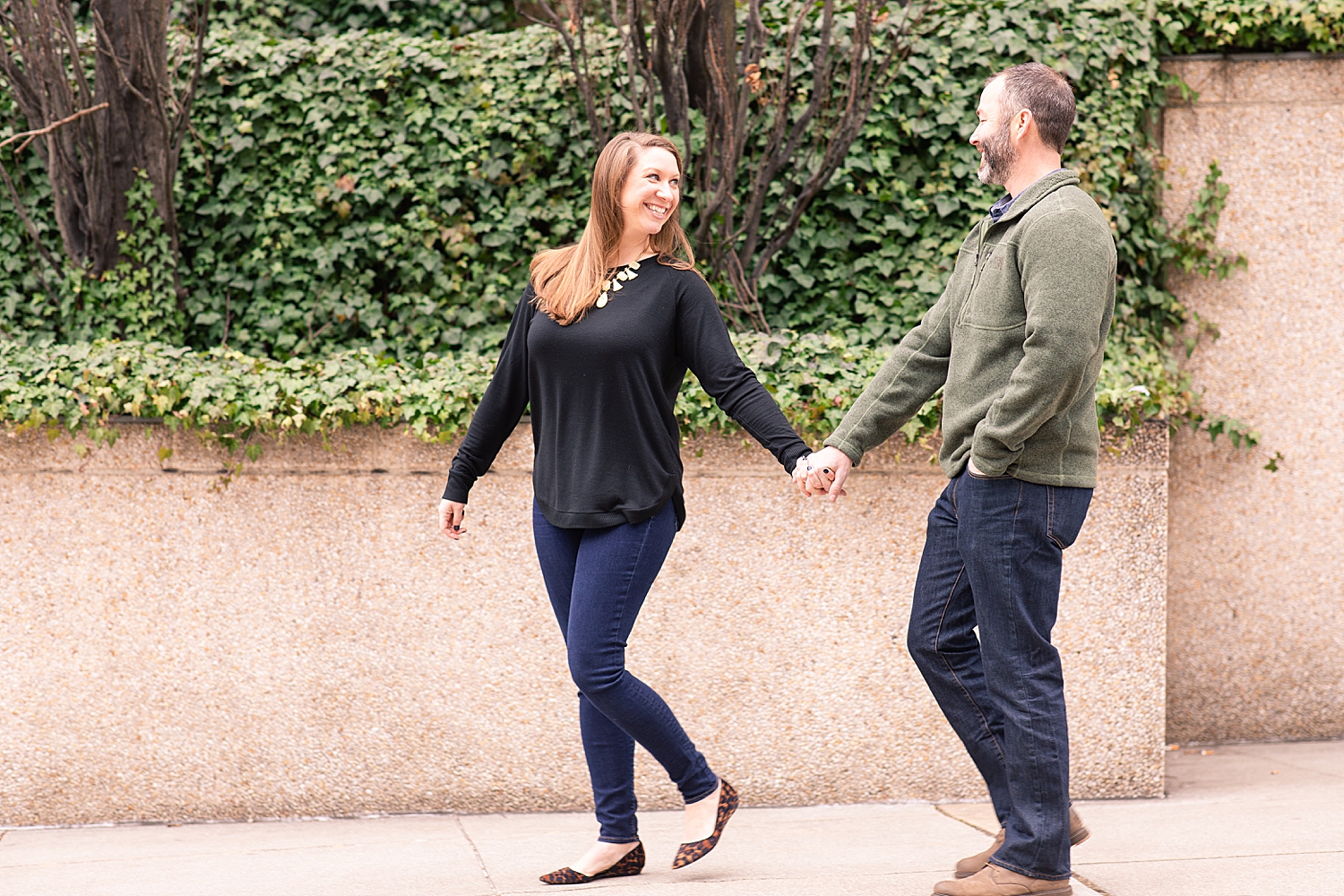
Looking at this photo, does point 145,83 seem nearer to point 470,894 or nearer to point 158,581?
point 158,581

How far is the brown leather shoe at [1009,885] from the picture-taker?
2691mm

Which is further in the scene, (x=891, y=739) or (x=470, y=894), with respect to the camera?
(x=891, y=739)

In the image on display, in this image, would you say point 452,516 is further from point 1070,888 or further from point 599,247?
point 1070,888

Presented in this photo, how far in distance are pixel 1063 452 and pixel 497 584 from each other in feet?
6.56

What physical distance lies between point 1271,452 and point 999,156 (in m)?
2.65

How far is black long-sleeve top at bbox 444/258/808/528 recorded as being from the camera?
9.47 feet

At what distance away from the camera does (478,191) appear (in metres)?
4.93

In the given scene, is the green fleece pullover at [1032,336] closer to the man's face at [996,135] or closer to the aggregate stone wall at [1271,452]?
the man's face at [996,135]

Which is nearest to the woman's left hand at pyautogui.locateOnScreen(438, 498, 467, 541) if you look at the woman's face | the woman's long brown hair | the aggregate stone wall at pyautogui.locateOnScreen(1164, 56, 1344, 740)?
the woman's long brown hair

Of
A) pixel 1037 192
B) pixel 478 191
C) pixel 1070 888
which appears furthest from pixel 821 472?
pixel 478 191

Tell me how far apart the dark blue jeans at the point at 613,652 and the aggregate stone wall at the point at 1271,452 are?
8.71 feet

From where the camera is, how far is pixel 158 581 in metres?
3.87

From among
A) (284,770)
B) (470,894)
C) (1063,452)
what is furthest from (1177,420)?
(284,770)

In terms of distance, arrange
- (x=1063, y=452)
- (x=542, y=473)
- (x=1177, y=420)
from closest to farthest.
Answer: (x=1063, y=452)
(x=542, y=473)
(x=1177, y=420)
